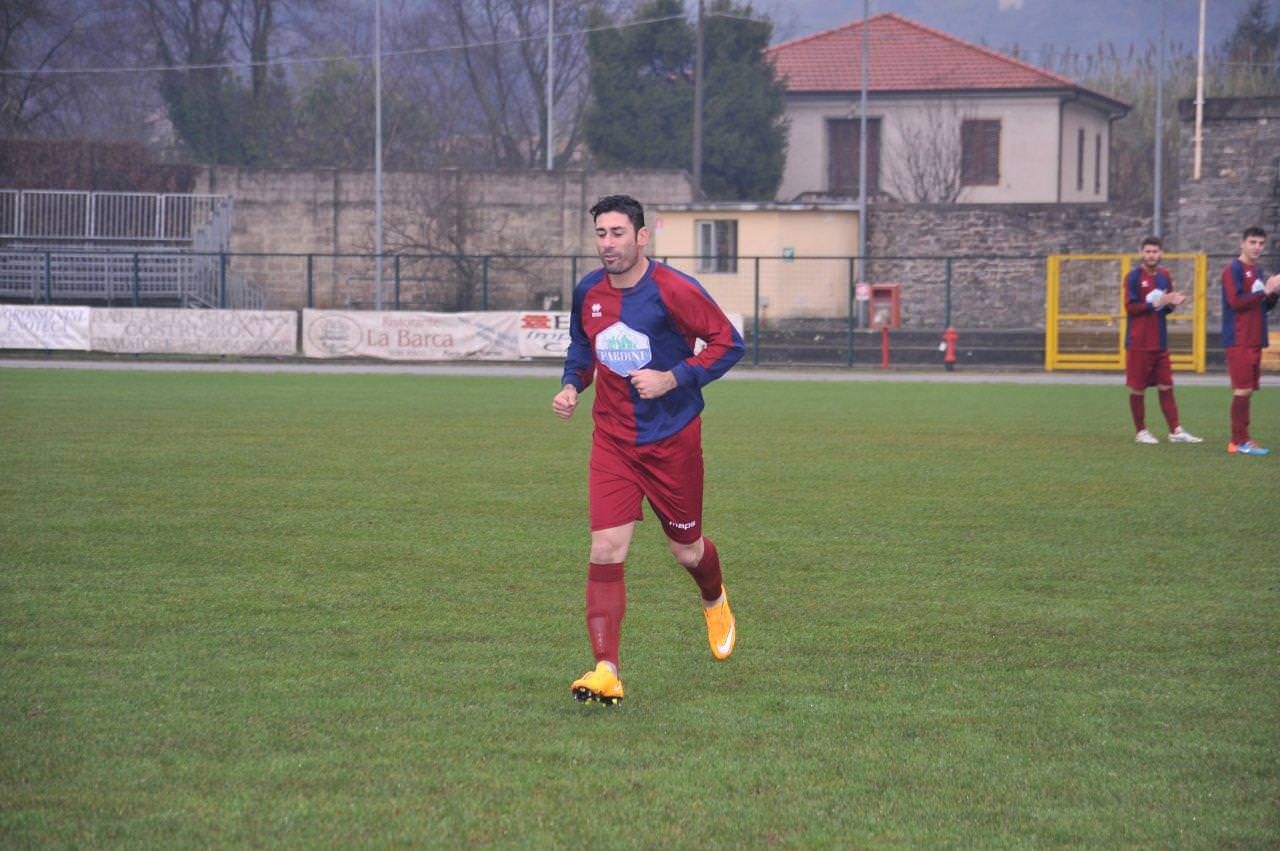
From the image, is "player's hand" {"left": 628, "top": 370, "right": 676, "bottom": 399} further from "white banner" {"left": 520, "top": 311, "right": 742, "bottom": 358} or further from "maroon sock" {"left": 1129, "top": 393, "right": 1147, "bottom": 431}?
"white banner" {"left": 520, "top": 311, "right": 742, "bottom": 358}

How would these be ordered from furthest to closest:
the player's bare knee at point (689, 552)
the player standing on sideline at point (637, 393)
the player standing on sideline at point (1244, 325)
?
the player standing on sideline at point (1244, 325)
the player's bare knee at point (689, 552)
the player standing on sideline at point (637, 393)

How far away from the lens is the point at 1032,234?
44469 millimetres

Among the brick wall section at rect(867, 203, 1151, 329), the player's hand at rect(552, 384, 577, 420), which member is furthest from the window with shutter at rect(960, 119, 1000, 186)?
the player's hand at rect(552, 384, 577, 420)

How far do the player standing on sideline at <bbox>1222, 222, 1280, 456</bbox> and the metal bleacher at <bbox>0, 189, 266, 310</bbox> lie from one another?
24212 mm

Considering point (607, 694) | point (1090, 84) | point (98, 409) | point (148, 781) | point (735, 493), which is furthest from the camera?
point (1090, 84)

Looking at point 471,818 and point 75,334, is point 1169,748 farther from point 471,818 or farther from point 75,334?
point 75,334

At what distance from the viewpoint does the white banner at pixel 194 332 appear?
1276 inches

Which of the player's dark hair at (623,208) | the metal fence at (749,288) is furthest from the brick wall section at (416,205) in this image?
the player's dark hair at (623,208)

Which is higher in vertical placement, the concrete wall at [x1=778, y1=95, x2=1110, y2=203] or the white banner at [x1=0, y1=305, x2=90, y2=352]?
the concrete wall at [x1=778, y1=95, x2=1110, y2=203]

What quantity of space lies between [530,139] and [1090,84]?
3357 centimetres

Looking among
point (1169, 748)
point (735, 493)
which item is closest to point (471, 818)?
point (1169, 748)

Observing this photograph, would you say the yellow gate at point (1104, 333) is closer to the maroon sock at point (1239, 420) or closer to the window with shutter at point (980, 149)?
the maroon sock at point (1239, 420)

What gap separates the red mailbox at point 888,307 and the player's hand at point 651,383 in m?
34.3

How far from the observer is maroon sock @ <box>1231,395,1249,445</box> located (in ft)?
50.4
